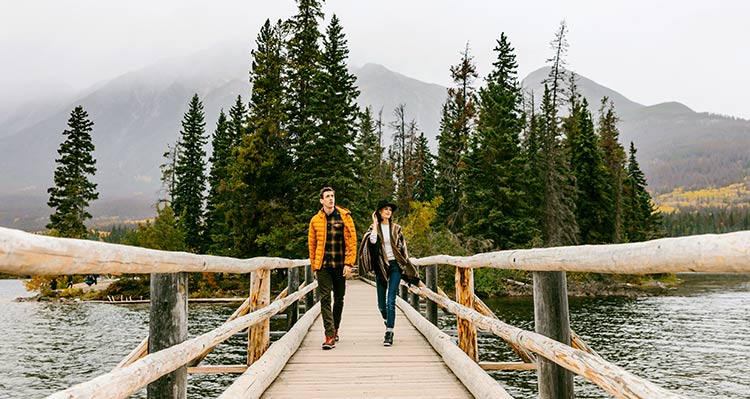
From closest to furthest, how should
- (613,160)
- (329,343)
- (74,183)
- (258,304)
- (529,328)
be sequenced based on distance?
(258,304) < (329,343) < (529,328) < (74,183) < (613,160)

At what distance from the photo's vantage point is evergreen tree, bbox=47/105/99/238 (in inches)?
1773

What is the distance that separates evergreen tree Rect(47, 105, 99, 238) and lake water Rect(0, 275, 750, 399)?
12.3 m

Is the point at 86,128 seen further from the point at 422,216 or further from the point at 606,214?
the point at 606,214

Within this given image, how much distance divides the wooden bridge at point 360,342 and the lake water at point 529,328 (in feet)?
31.6

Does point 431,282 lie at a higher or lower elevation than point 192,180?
lower

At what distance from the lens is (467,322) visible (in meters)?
5.70

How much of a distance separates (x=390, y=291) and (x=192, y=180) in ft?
167

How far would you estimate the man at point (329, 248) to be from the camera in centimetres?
682

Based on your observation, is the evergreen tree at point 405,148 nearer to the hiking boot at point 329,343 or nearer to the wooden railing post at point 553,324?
the hiking boot at point 329,343

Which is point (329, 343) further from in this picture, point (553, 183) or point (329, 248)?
point (553, 183)

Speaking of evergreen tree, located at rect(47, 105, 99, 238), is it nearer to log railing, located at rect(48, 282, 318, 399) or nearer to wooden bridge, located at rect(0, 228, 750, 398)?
wooden bridge, located at rect(0, 228, 750, 398)

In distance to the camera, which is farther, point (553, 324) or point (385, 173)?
point (385, 173)

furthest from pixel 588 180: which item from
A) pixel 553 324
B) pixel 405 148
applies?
pixel 553 324

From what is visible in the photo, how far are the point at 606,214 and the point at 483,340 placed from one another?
2998 cm
